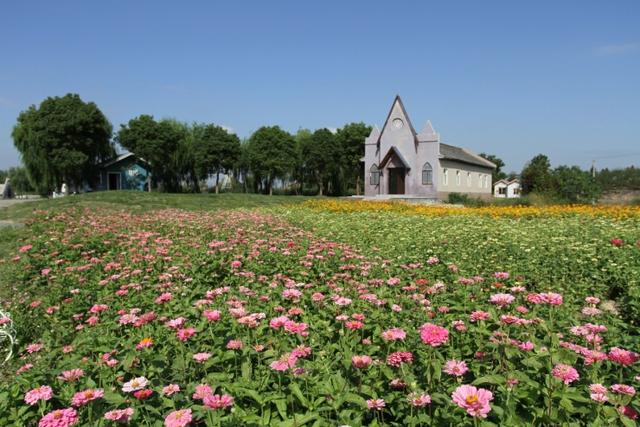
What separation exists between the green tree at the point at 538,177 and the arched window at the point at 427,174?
7089 mm

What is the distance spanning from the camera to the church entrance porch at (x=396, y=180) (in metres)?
33.8

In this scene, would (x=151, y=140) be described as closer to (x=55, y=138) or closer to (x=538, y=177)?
(x=55, y=138)

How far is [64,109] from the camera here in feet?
123

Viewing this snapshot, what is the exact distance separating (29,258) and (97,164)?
41.3m

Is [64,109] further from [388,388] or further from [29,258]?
[388,388]

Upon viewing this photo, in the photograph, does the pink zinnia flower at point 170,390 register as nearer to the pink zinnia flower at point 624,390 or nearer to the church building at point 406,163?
the pink zinnia flower at point 624,390

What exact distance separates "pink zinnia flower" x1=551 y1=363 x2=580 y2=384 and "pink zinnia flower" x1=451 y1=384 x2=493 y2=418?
52 cm

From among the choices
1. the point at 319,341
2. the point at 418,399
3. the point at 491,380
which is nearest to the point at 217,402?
the point at 418,399

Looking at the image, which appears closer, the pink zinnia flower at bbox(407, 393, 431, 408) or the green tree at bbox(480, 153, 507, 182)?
the pink zinnia flower at bbox(407, 393, 431, 408)

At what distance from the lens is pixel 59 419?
178 centimetres

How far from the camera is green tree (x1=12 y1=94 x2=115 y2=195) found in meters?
36.8

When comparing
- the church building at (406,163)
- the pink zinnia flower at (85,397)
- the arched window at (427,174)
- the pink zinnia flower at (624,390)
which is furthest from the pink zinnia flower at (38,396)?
the arched window at (427,174)

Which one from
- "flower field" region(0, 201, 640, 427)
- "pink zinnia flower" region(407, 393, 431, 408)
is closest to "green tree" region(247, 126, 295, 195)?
"flower field" region(0, 201, 640, 427)

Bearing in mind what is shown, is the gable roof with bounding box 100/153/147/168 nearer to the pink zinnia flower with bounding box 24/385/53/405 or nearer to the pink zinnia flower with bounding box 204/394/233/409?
the pink zinnia flower with bounding box 24/385/53/405
